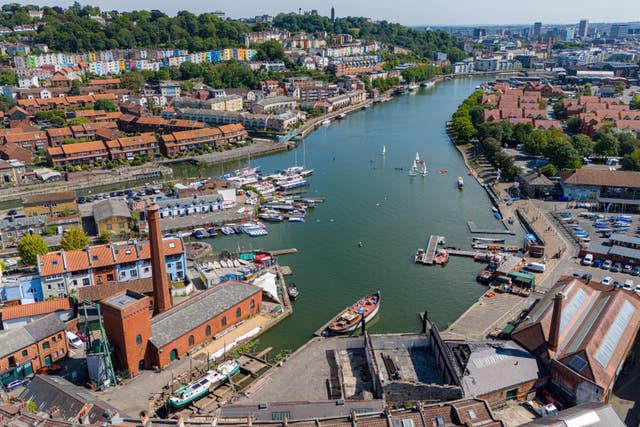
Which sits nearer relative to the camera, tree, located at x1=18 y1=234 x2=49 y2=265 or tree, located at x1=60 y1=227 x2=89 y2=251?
tree, located at x1=18 y1=234 x2=49 y2=265

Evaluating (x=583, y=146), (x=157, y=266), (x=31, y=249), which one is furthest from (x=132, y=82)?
(x=157, y=266)

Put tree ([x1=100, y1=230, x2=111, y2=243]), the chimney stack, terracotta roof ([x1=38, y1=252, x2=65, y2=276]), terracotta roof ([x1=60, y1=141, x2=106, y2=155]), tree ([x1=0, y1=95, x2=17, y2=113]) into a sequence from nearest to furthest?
the chimney stack, terracotta roof ([x1=38, y1=252, x2=65, y2=276]), tree ([x1=100, y1=230, x2=111, y2=243]), terracotta roof ([x1=60, y1=141, x2=106, y2=155]), tree ([x1=0, y1=95, x2=17, y2=113])

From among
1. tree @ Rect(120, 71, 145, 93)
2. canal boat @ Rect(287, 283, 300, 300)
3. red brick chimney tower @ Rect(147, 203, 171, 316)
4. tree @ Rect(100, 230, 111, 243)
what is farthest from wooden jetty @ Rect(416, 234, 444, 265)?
tree @ Rect(120, 71, 145, 93)

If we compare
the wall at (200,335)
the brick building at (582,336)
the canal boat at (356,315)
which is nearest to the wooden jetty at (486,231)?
the brick building at (582,336)

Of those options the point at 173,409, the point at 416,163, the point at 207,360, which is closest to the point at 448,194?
the point at 416,163

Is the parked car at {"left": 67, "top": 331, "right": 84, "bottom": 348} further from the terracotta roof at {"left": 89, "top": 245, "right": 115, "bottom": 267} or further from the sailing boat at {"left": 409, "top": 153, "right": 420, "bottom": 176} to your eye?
the sailing boat at {"left": 409, "top": 153, "right": 420, "bottom": 176}

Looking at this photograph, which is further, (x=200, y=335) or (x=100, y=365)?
(x=200, y=335)

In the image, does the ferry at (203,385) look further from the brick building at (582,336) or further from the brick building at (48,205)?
the brick building at (48,205)

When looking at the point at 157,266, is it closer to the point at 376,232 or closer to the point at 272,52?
the point at 376,232
